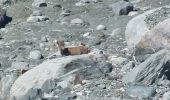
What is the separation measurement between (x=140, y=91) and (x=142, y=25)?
71.6 inches

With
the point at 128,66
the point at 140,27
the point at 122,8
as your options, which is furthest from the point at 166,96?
the point at 122,8

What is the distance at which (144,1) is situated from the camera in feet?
31.9

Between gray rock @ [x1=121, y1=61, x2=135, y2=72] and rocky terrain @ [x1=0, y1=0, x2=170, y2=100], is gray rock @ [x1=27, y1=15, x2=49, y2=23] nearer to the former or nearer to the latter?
rocky terrain @ [x1=0, y1=0, x2=170, y2=100]

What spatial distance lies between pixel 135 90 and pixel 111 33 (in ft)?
8.74

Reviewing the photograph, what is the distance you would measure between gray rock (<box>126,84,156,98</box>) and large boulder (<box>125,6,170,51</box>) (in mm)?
1283

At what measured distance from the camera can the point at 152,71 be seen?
6195 mm

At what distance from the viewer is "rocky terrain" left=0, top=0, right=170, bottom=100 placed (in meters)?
6.18

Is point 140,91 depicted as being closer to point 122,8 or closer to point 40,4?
point 122,8

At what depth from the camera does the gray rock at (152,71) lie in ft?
20.2

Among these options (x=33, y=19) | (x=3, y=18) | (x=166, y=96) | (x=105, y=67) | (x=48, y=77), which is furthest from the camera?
(x=3, y=18)

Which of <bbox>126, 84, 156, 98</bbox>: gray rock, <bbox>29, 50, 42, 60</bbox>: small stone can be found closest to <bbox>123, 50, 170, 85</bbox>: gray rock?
<bbox>126, 84, 156, 98</bbox>: gray rock

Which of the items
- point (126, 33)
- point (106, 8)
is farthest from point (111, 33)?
point (106, 8)

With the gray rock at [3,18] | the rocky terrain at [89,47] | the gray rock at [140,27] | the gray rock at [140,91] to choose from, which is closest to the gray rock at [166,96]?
the rocky terrain at [89,47]

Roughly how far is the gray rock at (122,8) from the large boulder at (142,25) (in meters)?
1.25
